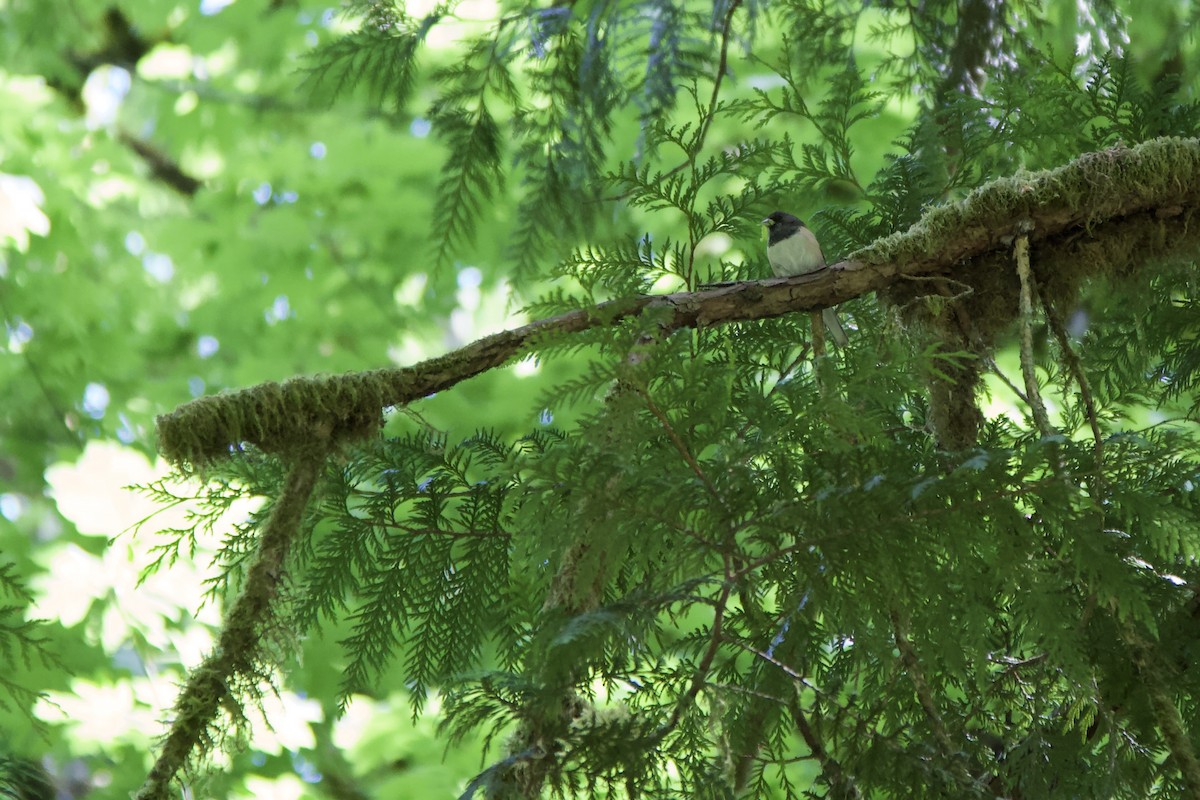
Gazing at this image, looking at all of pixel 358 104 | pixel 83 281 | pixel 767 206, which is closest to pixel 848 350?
pixel 767 206

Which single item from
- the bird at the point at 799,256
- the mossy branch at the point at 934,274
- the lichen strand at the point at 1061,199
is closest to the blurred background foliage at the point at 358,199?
the bird at the point at 799,256

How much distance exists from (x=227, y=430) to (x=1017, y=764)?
1.68 m

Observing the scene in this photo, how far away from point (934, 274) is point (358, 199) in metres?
5.78

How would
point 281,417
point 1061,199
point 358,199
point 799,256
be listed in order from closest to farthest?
point 281,417, point 1061,199, point 799,256, point 358,199

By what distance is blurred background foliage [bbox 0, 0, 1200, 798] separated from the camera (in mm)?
2506

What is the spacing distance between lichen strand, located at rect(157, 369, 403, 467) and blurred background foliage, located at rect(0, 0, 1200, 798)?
24 centimetres

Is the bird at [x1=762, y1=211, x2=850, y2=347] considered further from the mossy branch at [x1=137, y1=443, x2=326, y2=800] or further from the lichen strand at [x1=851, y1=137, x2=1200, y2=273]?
the mossy branch at [x1=137, y1=443, x2=326, y2=800]

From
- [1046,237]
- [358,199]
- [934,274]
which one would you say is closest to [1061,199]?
[1046,237]

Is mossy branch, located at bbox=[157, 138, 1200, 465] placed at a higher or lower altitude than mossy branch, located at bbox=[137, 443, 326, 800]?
higher

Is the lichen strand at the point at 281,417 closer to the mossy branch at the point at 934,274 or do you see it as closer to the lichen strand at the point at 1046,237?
the mossy branch at the point at 934,274

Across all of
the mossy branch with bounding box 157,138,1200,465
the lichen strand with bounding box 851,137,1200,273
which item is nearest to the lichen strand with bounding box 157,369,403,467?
the mossy branch with bounding box 157,138,1200,465

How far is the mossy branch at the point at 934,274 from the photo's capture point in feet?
6.44

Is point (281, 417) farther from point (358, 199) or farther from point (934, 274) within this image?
point (358, 199)

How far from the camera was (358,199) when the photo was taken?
7.30 m
